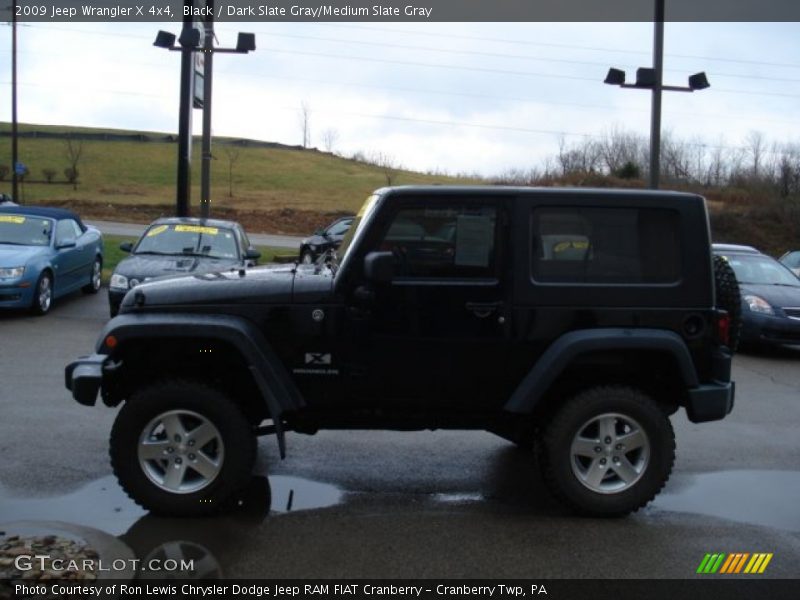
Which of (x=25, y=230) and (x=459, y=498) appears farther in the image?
(x=25, y=230)

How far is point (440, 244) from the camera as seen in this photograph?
540 cm

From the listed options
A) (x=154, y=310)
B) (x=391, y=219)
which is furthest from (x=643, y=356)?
(x=154, y=310)

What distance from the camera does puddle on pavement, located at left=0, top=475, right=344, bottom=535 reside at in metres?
5.18

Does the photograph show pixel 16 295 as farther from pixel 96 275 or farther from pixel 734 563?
pixel 734 563

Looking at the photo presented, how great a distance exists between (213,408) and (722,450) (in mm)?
4195

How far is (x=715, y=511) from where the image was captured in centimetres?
571

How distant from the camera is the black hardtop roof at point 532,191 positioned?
5434 millimetres

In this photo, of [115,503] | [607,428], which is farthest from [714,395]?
[115,503]

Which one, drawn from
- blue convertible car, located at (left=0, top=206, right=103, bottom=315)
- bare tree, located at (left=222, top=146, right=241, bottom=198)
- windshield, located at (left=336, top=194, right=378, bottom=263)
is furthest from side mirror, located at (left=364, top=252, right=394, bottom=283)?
bare tree, located at (left=222, top=146, right=241, bottom=198)

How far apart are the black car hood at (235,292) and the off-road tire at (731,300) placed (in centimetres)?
253

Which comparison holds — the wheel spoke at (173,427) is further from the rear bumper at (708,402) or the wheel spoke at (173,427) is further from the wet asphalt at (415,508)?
the rear bumper at (708,402)

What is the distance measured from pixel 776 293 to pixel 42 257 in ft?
34.6

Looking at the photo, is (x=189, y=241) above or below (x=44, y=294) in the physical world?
above

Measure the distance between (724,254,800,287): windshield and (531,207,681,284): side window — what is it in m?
8.62
